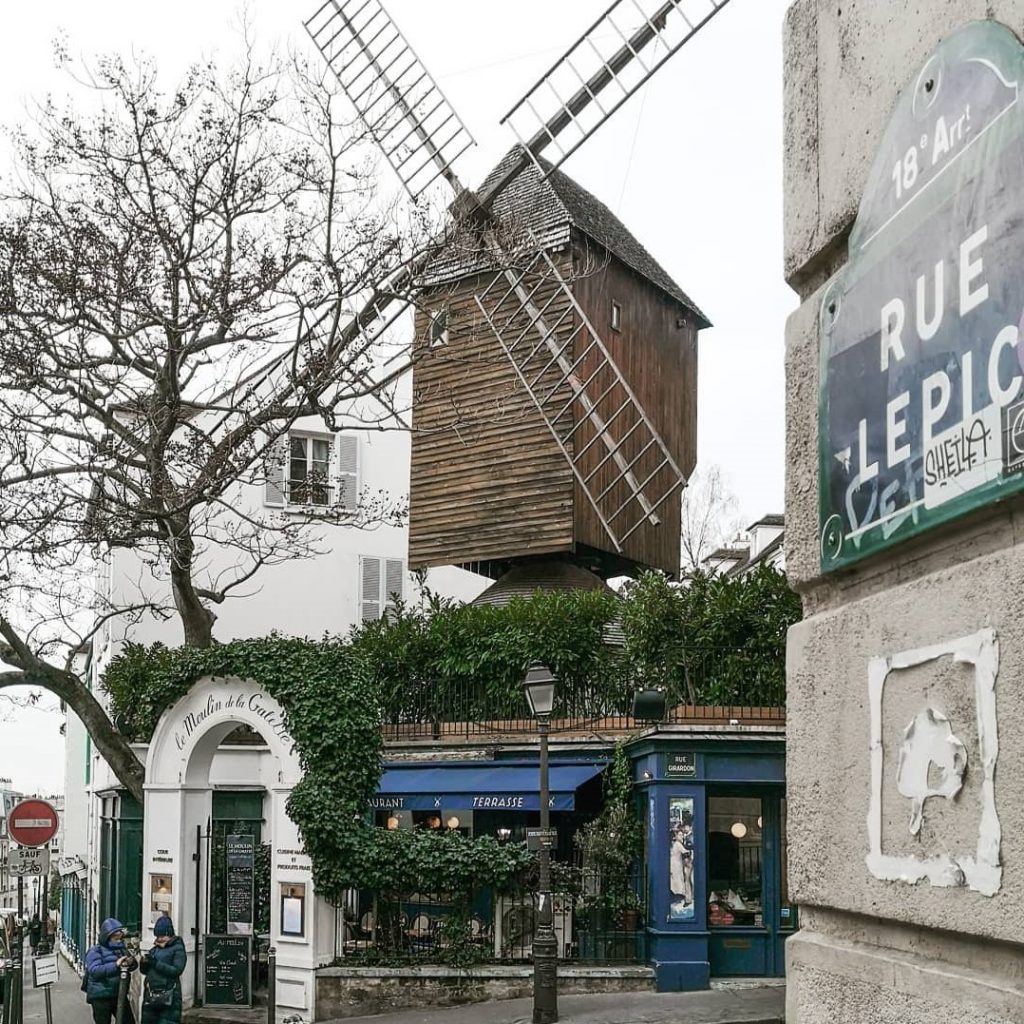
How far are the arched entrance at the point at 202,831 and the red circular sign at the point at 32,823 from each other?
Answer: 1984 millimetres

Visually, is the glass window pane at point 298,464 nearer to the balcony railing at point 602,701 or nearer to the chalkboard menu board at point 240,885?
the balcony railing at point 602,701

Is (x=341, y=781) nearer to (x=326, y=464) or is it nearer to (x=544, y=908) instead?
(x=544, y=908)

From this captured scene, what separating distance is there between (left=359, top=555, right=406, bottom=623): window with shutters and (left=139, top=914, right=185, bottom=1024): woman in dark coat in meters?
16.4

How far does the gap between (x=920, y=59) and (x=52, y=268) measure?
1701 cm

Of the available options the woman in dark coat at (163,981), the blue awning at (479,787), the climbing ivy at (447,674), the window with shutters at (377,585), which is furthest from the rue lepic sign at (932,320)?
the window with shutters at (377,585)

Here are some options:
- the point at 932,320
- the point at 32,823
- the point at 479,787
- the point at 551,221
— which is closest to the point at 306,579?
the point at 551,221

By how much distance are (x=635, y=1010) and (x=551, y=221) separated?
14.2 meters

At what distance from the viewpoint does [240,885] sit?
1912 centimetres

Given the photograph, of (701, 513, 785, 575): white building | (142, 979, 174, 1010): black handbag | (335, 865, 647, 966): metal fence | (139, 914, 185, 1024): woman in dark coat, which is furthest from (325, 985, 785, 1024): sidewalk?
(701, 513, 785, 575): white building

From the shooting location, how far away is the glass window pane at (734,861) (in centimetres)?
1872

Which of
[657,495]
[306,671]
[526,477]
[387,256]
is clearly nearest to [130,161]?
[387,256]

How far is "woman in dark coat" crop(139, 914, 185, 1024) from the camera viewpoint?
15734 mm

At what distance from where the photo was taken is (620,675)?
885 inches

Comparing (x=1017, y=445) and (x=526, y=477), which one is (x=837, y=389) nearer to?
(x=1017, y=445)
